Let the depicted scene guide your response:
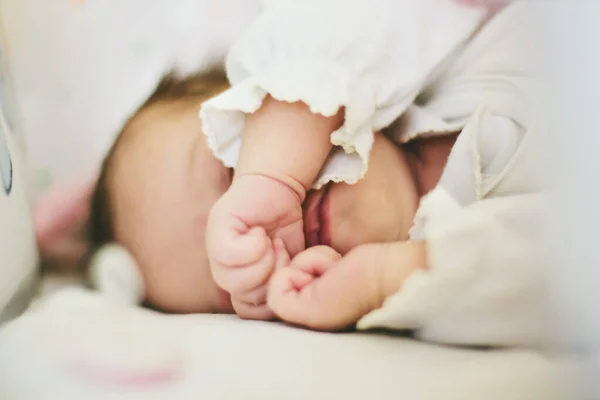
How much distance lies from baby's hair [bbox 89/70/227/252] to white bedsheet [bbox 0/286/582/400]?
71 mm

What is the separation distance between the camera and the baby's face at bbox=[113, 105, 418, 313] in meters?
0.36

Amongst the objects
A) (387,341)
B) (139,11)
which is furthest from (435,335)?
(139,11)

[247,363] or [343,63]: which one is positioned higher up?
[343,63]

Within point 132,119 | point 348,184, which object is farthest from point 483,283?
point 132,119

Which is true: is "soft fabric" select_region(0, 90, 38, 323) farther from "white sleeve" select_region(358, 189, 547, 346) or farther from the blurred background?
"white sleeve" select_region(358, 189, 547, 346)

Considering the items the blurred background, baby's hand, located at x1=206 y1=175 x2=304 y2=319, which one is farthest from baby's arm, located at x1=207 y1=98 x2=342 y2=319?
the blurred background

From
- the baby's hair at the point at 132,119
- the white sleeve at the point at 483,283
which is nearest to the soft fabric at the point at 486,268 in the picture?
the white sleeve at the point at 483,283

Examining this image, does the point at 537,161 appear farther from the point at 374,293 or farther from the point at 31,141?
the point at 31,141

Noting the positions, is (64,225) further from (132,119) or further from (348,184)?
(348,184)

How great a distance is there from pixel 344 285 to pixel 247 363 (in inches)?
2.4

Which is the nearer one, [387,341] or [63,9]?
[387,341]

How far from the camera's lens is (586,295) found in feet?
0.94

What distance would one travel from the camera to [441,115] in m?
0.40

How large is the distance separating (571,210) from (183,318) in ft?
0.68
